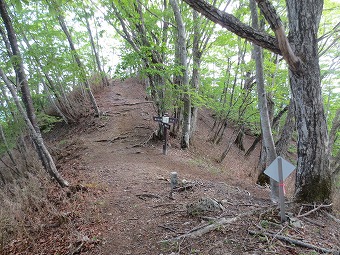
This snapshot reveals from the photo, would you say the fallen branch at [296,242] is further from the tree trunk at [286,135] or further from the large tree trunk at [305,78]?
the tree trunk at [286,135]

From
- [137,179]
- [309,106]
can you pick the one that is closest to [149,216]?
[137,179]

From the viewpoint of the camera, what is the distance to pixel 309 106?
142 inches

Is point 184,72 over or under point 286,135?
over

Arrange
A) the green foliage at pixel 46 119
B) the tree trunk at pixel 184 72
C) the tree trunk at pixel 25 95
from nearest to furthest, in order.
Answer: the tree trunk at pixel 25 95
the tree trunk at pixel 184 72
the green foliage at pixel 46 119

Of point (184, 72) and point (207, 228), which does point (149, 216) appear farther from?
point (184, 72)

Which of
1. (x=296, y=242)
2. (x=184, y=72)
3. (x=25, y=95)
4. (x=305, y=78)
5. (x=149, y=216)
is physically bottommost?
(x=149, y=216)

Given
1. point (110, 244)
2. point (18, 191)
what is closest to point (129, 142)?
point (18, 191)

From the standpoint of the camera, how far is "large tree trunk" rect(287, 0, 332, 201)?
348cm

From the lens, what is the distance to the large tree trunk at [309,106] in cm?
348

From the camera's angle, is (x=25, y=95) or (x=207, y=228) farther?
(x=25, y=95)

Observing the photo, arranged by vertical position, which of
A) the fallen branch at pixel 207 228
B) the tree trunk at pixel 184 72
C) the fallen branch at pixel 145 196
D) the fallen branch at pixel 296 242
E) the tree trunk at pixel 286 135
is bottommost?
the fallen branch at pixel 145 196

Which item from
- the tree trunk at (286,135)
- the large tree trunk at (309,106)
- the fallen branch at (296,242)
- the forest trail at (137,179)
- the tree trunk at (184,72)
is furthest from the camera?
the tree trunk at (184,72)

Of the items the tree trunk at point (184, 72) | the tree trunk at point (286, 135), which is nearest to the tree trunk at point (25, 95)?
the tree trunk at point (184, 72)

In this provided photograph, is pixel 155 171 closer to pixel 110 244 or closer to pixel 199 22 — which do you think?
pixel 110 244
